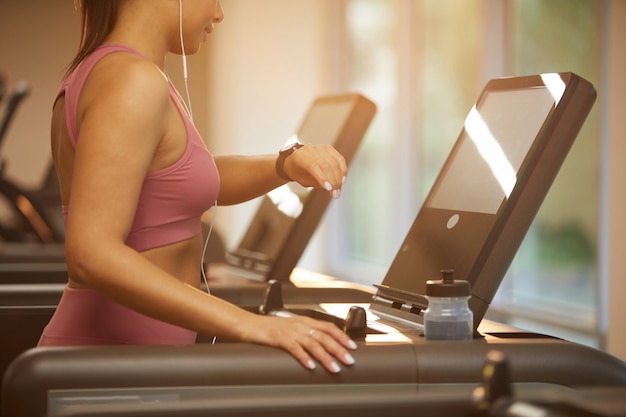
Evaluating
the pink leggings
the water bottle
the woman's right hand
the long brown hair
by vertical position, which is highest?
the long brown hair

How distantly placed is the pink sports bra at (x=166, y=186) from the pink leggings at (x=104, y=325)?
9 centimetres

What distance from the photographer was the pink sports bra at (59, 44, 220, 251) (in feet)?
4.22

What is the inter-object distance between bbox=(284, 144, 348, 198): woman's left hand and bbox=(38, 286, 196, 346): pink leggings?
0.28 meters

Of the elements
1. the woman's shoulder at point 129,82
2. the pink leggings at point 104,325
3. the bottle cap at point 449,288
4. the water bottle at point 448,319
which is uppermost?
the woman's shoulder at point 129,82

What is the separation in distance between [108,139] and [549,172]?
56cm

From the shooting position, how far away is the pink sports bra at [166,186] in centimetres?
129

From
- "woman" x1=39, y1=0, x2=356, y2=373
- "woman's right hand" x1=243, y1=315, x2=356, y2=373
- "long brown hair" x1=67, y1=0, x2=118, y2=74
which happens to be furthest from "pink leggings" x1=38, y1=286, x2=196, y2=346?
"long brown hair" x1=67, y1=0, x2=118, y2=74

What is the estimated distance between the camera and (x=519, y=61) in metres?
4.66

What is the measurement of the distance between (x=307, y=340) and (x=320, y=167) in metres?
0.32

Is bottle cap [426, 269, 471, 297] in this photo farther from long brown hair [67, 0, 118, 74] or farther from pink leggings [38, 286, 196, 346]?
long brown hair [67, 0, 118, 74]

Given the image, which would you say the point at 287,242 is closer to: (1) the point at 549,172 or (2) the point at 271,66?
(1) the point at 549,172

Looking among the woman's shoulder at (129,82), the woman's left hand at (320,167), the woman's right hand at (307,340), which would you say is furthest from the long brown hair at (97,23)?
the woman's right hand at (307,340)

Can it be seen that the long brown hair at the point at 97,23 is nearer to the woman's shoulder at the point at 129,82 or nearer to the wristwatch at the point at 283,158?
the woman's shoulder at the point at 129,82

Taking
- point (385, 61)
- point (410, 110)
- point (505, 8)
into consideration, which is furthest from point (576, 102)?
point (385, 61)
